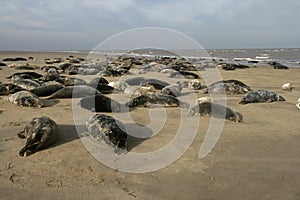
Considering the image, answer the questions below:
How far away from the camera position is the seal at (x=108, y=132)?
13.1 feet

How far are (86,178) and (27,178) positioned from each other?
2.04 feet

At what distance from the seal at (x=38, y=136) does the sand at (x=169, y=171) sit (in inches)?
4.4

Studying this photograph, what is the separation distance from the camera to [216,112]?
5.75 m

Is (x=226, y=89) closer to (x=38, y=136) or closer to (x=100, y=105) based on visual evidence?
(x=100, y=105)

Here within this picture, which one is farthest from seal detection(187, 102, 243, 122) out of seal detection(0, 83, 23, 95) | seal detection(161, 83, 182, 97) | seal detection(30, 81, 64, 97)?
seal detection(0, 83, 23, 95)

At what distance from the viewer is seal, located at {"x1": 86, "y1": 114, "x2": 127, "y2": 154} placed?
157 inches

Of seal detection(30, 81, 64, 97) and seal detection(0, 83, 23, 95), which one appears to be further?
seal detection(0, 83, 23, 95)

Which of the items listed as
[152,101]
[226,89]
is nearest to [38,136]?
[152,101]

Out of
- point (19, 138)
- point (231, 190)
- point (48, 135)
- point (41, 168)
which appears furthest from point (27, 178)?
point (231, 190)

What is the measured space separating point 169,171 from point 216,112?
2.62 metres

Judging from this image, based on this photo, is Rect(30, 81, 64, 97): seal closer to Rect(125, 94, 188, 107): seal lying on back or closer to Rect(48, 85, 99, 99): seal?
Rect(48, 85, 99, 99): seal

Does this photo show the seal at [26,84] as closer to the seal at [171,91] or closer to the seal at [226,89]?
the seal at [171,91]

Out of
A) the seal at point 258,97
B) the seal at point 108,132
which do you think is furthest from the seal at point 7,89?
the seal at point 258,97

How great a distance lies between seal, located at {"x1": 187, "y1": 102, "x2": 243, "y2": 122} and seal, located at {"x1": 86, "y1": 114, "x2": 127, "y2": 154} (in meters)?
2.05
